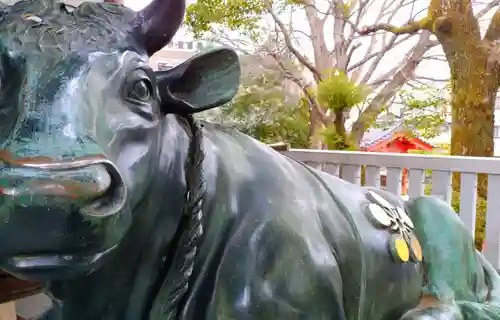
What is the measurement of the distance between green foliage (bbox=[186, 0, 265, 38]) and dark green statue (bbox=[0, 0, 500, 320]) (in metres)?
4.31

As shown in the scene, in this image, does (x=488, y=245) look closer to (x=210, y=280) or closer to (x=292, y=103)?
(x=210, y=280)

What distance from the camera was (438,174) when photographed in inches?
93.9

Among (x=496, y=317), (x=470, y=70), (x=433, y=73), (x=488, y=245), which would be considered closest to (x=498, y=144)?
(x=433, y=73)

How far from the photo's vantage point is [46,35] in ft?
1.81

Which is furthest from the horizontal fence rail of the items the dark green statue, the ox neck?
the ox neck

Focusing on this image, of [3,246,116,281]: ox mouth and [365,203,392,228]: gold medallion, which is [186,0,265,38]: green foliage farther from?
[3,246,116,281]: ox mouth

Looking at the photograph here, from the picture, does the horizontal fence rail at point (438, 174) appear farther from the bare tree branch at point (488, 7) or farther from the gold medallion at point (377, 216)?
the bare tree branch at point (488, 7)

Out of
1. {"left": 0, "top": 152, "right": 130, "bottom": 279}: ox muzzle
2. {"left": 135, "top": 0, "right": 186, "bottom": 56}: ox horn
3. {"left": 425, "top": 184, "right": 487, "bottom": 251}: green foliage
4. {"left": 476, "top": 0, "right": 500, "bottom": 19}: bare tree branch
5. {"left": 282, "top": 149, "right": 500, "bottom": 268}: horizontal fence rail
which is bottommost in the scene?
{"left": 425, "top": 184, "right": 487, "bottom": 251}: green foliage

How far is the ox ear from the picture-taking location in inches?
25.0

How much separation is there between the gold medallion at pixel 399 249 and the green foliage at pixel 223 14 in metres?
4.33

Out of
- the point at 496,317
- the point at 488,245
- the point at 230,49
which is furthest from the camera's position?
the point at 488,245

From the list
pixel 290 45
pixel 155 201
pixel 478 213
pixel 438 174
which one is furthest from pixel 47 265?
pixel 290 45

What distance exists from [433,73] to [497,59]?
8.27ft

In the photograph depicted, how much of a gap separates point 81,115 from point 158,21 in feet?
0.51
